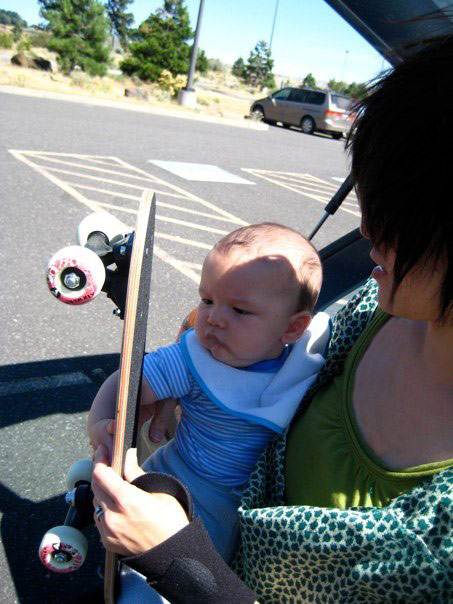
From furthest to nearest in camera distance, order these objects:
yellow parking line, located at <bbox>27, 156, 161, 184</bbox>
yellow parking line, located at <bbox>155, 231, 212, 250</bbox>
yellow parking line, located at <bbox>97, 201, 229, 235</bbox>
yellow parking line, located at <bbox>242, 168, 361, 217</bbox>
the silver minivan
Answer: the silver minivan < yellow parking line, located at <bbox>242, 168, 361, 217</bbox> < yellow parking line, located at <bbox>27, 156, 161, 184</bbox> < yellow parking line, located at <bbox>97, 201, 229, 235</bbox> < yellow parking line, located at <bbox>155, 231, 212, 250</bbox>

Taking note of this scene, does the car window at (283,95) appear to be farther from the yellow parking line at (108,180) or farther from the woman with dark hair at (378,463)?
the woman with dark hair at (378,463)

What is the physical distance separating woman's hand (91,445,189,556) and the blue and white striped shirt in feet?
1.03

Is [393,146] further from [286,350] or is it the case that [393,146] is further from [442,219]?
[286,350]

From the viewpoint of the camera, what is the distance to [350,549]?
37.2 inches

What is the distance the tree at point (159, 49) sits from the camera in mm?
24484

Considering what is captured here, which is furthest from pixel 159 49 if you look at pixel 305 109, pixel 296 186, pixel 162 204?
pixel 162 204

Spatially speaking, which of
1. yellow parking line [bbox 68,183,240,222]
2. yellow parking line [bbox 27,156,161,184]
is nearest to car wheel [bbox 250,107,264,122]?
yellow parking line [bbox 27,156,161,184]

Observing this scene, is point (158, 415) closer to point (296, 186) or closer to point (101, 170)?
point (101, 170)

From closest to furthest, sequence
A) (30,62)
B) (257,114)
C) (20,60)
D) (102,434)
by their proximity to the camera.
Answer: (102,434) < (257,114) < (20,60) < (30,62)

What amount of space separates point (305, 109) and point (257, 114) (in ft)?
5.49

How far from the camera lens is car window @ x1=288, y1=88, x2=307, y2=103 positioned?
2102 centimetres

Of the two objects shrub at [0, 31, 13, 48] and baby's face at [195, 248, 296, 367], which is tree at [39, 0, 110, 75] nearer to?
shrub at [0, 31, 13, 48]

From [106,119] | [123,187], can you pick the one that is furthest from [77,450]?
[106,119]

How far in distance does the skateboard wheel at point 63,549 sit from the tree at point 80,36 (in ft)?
82.5
